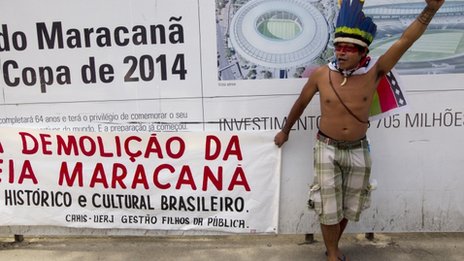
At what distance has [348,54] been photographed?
2.57 meters

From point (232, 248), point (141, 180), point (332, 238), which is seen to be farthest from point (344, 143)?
point (141, 180)

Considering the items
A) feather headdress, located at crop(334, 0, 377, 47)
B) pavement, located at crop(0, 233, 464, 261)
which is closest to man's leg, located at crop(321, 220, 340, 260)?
pavement, located at crop(0, 233, 464, 261)

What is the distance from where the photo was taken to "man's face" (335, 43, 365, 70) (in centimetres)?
256

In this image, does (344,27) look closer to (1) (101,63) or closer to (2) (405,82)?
(2) (405,82)

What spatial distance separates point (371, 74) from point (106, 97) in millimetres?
1811

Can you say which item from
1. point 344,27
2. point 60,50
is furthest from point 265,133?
point 60,50

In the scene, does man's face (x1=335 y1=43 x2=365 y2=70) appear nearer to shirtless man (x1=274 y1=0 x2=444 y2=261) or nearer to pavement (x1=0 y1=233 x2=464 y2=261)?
shirtless man (x1=274 y1=0 x2=444 y2=261)

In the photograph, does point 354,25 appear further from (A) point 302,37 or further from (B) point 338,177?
(B) point 338,177

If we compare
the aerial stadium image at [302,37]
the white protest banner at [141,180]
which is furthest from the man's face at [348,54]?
the white protest banner at [141,180]

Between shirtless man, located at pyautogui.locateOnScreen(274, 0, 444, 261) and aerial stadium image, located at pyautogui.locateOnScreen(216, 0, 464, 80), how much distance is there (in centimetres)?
30

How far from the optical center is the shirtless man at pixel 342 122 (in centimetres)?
261

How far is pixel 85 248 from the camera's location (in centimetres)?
336

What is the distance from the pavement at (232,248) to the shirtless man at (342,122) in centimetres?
39

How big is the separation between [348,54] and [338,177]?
78cm
